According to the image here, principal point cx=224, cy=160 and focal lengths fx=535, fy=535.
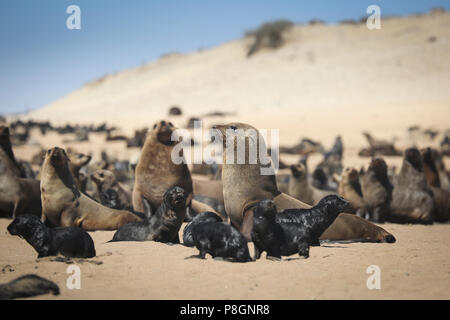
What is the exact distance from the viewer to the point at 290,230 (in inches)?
215

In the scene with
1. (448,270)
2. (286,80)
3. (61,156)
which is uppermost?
(286,80)

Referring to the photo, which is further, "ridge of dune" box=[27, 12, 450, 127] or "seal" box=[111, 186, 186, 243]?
"ridge of dune" box=[27, 12, 450, 127]

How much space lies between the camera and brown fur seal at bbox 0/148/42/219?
7941mm

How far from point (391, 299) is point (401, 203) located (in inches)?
196

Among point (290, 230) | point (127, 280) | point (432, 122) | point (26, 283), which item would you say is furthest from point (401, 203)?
point (432, 122)

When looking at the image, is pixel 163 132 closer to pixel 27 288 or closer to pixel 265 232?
pixel 265 232

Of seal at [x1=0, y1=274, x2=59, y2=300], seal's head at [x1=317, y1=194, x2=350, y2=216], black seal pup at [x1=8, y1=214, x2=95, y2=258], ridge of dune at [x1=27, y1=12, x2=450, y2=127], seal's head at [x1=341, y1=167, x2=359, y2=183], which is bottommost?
seal at [x1=0, y1=274, x2=59, y2=300]

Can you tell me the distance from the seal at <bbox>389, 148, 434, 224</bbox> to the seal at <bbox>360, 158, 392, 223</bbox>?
0.49 feet

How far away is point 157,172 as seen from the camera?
8.02 meters

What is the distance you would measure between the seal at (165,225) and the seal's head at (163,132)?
6.60 feet

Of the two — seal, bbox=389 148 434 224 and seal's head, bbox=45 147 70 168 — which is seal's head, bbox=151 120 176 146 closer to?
seal's head, bbox=45 147 70 168

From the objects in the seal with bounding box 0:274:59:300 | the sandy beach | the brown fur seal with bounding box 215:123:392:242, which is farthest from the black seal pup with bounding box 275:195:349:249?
the seal with bounding box 0:274:59:300

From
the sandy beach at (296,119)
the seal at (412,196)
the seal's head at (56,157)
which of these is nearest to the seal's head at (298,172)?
the seal at (412,196)
